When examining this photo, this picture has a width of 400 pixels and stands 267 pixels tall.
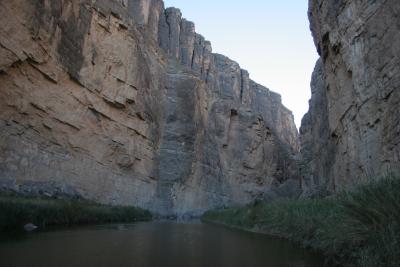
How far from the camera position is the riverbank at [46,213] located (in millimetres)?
12922

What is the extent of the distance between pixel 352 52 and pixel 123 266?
15.2 m

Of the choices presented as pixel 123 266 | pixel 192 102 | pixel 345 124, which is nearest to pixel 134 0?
pixel 192 102

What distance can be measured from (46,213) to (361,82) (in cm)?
1379

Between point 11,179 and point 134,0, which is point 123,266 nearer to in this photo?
point 11,179

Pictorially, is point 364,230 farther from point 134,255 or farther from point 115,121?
point 115,121

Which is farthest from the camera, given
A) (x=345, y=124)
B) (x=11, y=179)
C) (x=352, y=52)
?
(x=11, y=179)

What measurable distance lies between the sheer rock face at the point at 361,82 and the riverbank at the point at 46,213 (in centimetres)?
1087

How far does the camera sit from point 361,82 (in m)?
17.2

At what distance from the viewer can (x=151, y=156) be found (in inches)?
1636

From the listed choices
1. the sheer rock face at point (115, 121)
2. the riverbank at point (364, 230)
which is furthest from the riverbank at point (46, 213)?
the riverbank at point (364, 230)

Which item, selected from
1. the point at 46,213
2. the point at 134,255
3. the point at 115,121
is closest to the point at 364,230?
the point at 134,255

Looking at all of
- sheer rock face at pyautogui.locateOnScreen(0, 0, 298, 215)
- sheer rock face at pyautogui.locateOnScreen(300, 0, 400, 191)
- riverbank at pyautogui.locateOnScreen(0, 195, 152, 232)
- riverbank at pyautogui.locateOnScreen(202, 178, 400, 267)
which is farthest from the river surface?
sheer rock face at pyautogui.locateOnScreen(0, 0, 298, 215)

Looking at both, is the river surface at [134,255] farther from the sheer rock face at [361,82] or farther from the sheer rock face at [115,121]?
the sheer rock face at [115,121]

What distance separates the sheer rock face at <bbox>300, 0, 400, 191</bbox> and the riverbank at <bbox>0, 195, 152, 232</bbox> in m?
10.9
